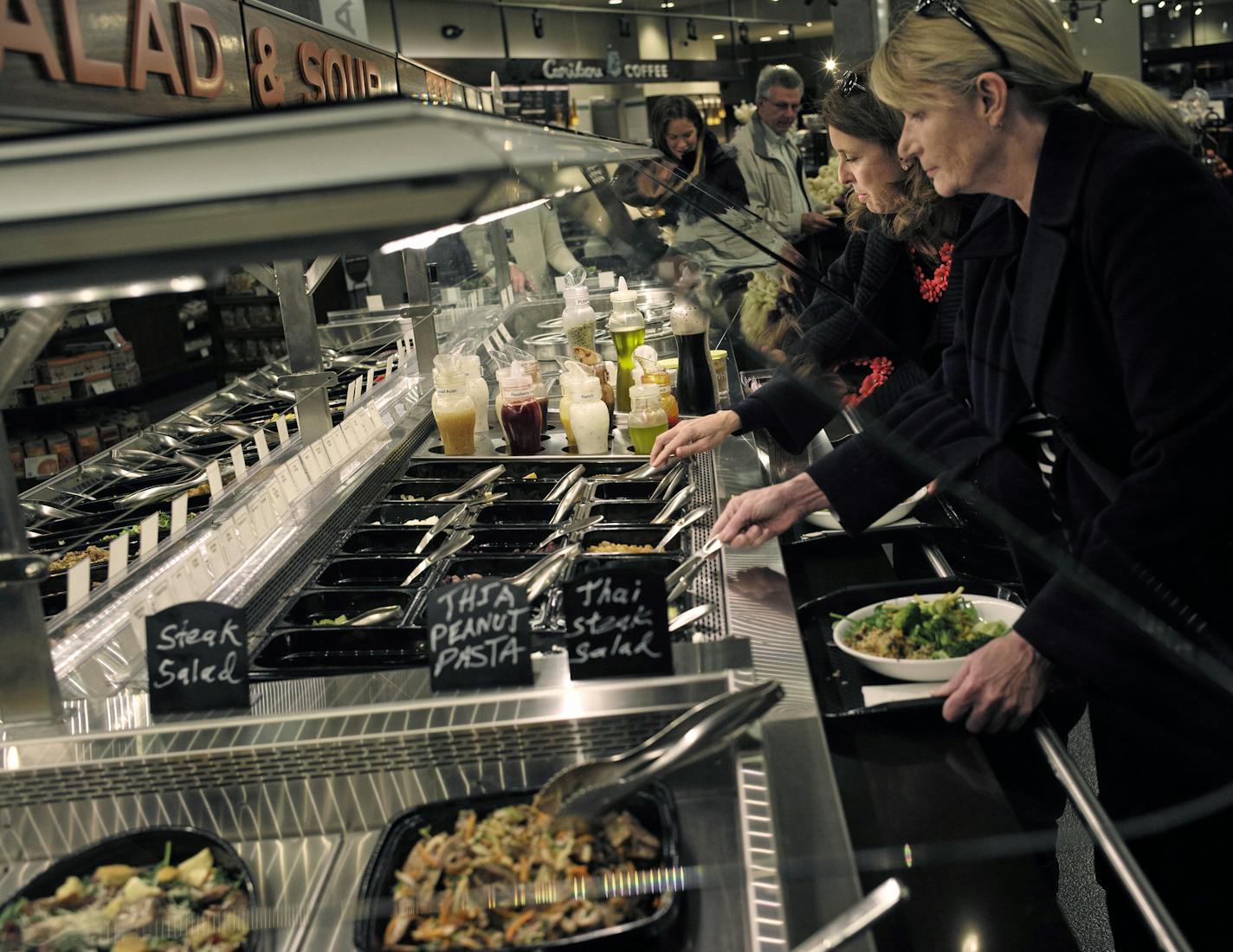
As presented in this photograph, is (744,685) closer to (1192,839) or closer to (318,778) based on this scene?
(318,778)

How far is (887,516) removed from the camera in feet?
7.54

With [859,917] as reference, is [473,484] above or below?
above

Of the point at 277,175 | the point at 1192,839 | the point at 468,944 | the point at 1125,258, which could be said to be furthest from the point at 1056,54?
the point at 468,944

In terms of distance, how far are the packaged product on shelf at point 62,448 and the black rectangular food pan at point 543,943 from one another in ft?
19.5

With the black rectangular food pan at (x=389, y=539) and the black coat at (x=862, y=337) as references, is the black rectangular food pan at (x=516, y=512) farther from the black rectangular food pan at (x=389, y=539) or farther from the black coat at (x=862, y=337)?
the black coat at (x=862, y=337)

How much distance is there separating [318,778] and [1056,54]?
1.43 meters

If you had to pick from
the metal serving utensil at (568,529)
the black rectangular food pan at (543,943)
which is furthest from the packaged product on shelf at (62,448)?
the black rectangular food pan at (543,943)

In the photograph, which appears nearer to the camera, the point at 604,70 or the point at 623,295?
the point at 623,295

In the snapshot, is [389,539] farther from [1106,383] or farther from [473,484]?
[1106,383]

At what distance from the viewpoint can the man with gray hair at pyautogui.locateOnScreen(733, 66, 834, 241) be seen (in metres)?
7.08

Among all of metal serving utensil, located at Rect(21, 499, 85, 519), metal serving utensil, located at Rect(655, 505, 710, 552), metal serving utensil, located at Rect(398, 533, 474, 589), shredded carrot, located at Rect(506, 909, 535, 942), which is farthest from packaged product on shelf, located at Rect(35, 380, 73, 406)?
shredded carrot, located at Rect(506, 909, 535, 942)

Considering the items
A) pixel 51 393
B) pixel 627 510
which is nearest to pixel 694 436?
pixel 627 510

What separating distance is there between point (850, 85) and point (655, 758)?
196 centimetres

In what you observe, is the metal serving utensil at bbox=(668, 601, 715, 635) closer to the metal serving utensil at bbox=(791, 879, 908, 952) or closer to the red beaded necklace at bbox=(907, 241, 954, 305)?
the metal serving utensil at bbox=(791, 879, 908, 952)
